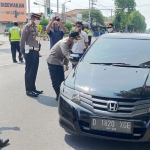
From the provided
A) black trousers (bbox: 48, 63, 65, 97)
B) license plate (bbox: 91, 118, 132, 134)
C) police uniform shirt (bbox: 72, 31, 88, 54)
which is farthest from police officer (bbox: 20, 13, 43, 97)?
license plate (bbox: 91, 118, 132, 134)

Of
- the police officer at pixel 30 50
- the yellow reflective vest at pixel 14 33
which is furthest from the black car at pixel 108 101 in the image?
the yellow reflective vest at pixel 14 33

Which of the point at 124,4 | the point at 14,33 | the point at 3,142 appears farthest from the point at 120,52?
the point at 124,4

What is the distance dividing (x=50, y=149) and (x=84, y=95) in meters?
0.88

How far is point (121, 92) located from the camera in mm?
4246

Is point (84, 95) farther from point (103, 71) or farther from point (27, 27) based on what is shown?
point (27, 27)

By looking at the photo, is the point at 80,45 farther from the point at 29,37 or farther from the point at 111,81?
the point at 111,81

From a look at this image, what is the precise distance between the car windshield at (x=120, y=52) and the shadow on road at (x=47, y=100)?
5.65 feet

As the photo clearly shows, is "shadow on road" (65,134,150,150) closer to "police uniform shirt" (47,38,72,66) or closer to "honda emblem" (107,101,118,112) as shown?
"honda emblem" (107,101,118,112)

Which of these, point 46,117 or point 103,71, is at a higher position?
point 103,71

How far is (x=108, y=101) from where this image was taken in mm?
4172

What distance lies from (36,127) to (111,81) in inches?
63.6

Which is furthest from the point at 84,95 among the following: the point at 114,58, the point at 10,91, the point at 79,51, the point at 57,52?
the point at 79,51

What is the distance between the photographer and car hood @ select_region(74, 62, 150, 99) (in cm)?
424

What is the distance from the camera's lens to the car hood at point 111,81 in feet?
13.9
